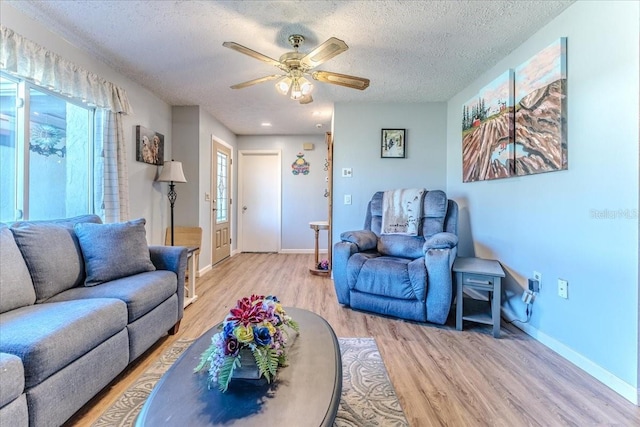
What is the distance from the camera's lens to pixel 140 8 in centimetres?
193

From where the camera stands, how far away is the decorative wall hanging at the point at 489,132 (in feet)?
8.00

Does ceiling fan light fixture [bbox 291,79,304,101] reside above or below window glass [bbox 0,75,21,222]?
above

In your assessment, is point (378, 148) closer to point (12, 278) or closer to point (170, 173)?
point (170, 173)

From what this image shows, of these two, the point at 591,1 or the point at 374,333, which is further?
the point at 374,333

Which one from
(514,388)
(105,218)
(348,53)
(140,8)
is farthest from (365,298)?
(140,8)

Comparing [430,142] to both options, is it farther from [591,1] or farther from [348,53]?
[591,1]

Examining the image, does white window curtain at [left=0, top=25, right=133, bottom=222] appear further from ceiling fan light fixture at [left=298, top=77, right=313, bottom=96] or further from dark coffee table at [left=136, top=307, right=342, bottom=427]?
dark coffee table at [left=136, top=307, right=342, bottom=427]

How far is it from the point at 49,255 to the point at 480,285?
2.92 m

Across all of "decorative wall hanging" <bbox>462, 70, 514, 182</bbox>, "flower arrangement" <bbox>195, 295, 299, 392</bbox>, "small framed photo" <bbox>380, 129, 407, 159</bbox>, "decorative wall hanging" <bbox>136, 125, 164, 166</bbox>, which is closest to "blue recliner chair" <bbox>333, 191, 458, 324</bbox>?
"decorative wall hanging" <bbox>462, 70, 514, 182</bbox>

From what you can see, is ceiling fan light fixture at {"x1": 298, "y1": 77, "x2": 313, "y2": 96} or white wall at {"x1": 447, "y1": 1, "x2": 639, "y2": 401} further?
ceiling fan light fixture at {"x1": 298, "y1": 77, "x2": 313, "y2": 96}

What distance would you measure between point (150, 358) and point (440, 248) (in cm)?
224

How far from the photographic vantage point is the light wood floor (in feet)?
4.65

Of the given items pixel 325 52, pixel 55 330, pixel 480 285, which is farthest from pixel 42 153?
pixel 480 285

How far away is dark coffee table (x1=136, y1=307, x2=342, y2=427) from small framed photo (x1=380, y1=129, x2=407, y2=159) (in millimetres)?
2962
